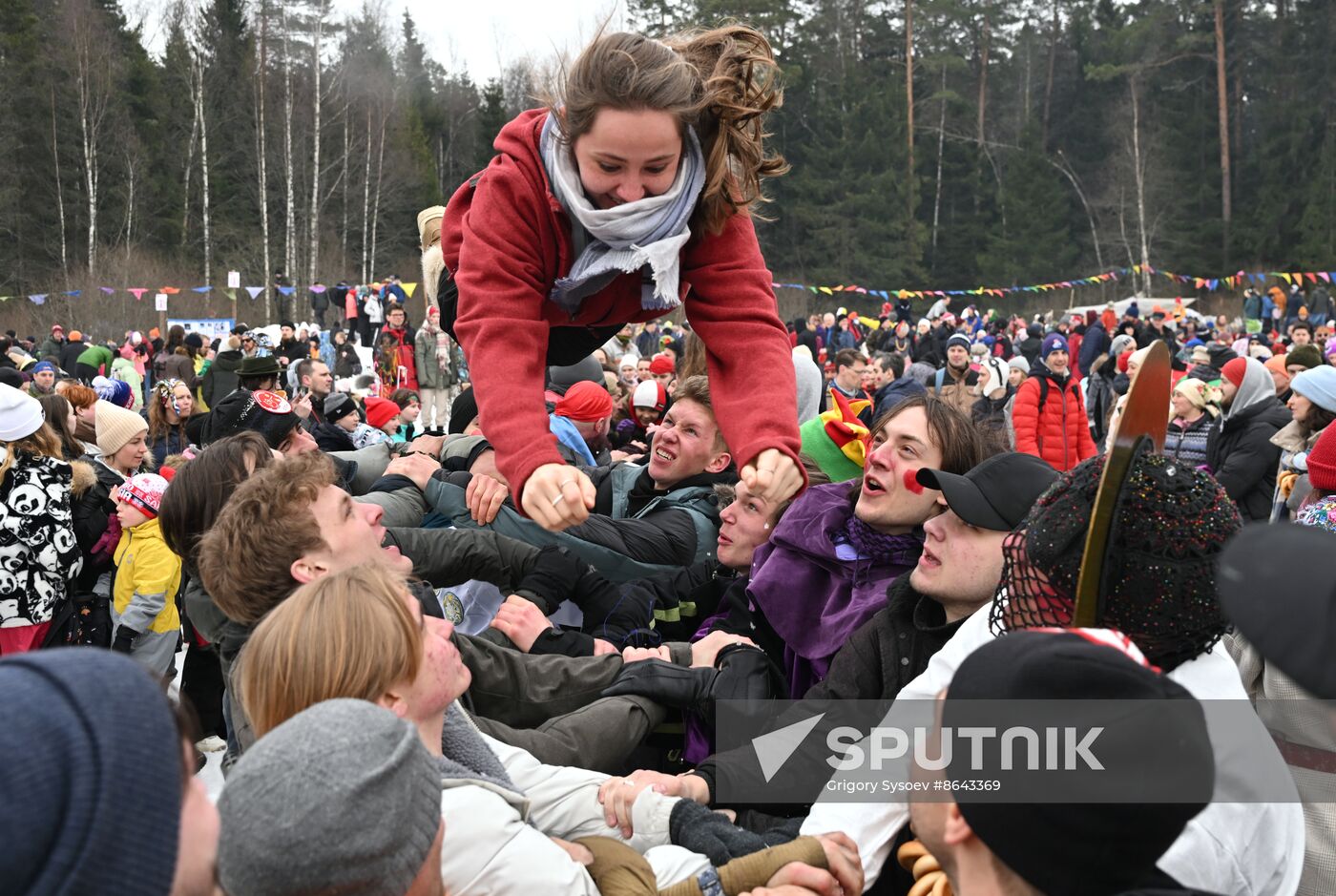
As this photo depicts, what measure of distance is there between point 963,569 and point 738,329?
0.80 metres

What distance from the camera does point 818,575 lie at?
329 centimetres

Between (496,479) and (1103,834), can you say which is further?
(496,479)

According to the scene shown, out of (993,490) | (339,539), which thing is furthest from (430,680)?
(993,490)

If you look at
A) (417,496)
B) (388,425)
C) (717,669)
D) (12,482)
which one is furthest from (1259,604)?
(388,425)

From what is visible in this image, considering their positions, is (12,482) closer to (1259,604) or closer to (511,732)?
(511,732)

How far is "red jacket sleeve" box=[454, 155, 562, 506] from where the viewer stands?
8.45 ft

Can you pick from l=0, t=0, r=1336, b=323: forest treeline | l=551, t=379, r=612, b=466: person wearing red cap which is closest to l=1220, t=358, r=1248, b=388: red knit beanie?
l=551, t=379, r=612, b=466: person wearing red cap

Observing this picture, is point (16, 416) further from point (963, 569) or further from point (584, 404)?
point (963, 569)

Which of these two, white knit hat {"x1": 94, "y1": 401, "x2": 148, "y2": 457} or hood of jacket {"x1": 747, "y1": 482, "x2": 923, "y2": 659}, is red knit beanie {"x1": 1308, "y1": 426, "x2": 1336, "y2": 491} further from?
white knit hat {"x1": 94, "y1": 401, "x2": 148, "y2": 457}

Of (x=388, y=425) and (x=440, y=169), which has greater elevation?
(x=440, y=169)

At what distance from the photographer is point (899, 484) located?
126 inches

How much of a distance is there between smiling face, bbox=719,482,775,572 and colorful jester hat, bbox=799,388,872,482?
437 mm

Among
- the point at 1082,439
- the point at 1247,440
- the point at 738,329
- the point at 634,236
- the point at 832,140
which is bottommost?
the point at 1082,439

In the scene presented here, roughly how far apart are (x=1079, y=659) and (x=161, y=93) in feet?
143
